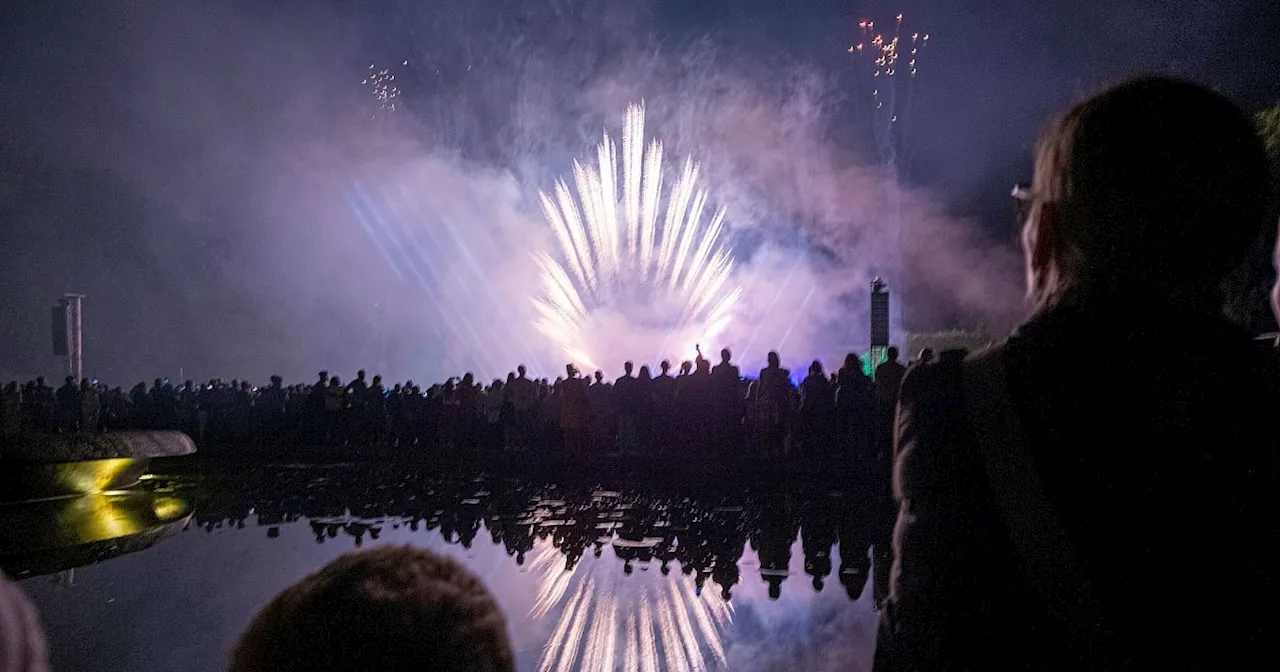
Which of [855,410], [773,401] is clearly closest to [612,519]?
[855,410]

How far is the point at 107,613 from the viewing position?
607 centimetres

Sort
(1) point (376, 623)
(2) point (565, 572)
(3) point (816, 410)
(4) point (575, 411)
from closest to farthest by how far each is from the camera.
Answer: (1) point (376, 623), (2) point (565, 572), (3) point (816, 410), (4) point (575, 411)

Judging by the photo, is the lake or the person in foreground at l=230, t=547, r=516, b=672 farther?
the lake

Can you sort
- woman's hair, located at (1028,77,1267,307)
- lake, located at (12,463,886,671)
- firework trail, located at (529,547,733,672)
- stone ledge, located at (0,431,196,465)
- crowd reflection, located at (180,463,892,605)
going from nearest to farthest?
woman's hair, located at (1028,77,1267,307) → firework trail, located at (529,547,733,672) → lake, located at (12,463,886,671) → crowd reflection, located at (180,463,892,605) → stone ledge, located at (0,431,196,465)

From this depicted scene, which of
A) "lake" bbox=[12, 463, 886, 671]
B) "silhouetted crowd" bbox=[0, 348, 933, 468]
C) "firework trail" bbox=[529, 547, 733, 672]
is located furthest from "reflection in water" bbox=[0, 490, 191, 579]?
"firework trail" bbox=[529, 547, 733, 672]

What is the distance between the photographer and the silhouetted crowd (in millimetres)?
14789

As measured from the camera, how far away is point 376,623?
1139 millimetres

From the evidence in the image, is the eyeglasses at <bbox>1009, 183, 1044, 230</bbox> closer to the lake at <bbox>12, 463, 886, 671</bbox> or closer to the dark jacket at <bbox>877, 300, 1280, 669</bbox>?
the dark jacket at <bbox>877, 300, 1280, 669</bbox>

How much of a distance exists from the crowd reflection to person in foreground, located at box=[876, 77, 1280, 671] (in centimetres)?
536

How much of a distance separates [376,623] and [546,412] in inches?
664

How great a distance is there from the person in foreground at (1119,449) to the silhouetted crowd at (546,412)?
12424 mm

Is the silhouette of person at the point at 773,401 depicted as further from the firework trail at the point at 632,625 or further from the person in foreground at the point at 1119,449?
the person in foreground at the point at 1119,449

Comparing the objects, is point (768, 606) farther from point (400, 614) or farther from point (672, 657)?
point (400, 614)

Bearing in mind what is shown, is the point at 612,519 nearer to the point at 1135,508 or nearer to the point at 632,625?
the point at 632,625
